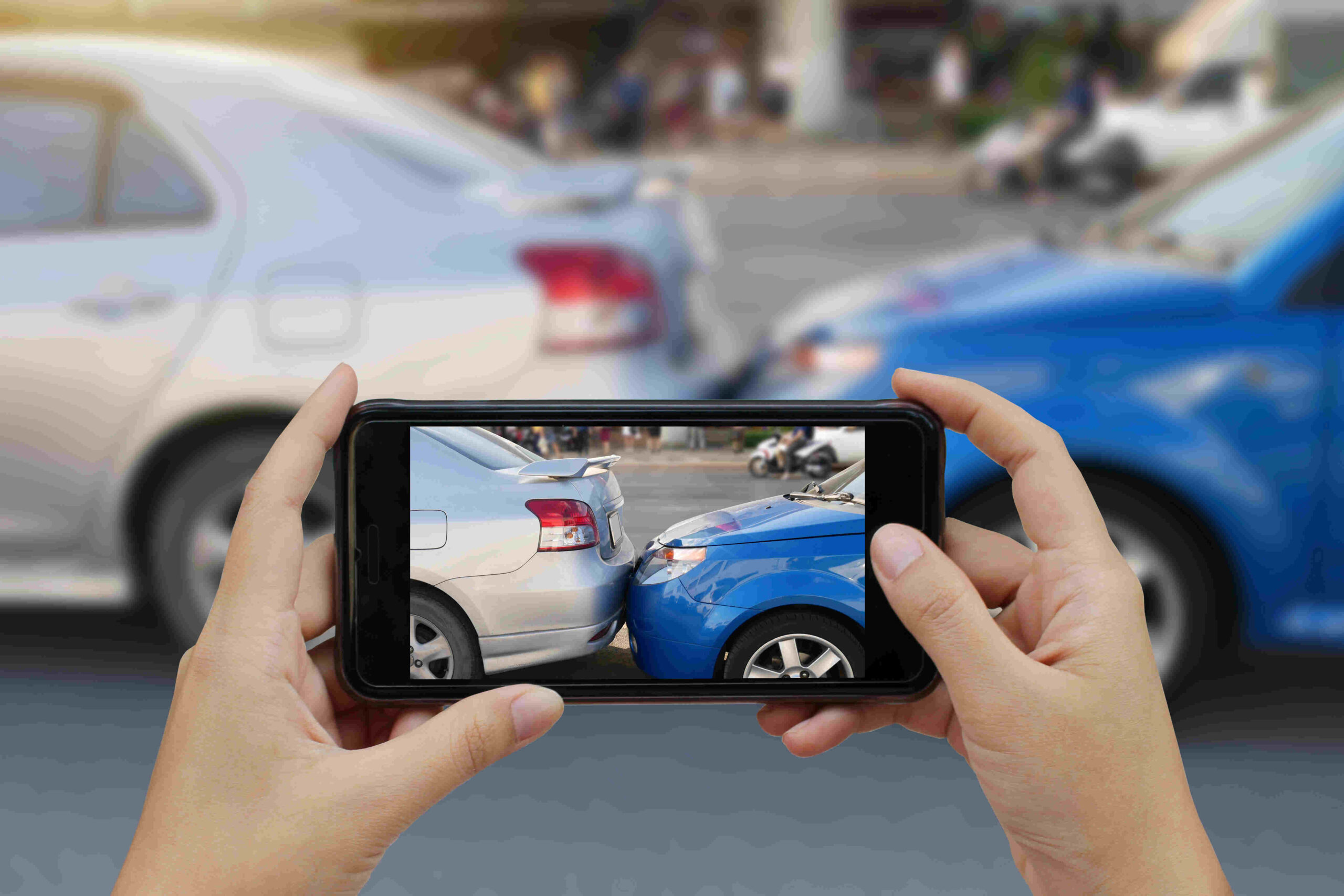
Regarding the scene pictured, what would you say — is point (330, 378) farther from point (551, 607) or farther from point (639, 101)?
point (639, 101)

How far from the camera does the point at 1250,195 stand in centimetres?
299

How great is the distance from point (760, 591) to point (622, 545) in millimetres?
236

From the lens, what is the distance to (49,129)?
10.1 feet

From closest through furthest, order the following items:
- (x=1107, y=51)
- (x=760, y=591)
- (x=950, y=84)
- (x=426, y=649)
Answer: (x=426, y=649) → (x=760, y=591) → (x=1107, y=51) → (x=950, y=84)

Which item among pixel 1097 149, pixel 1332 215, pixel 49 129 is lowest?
pixel 1332 215

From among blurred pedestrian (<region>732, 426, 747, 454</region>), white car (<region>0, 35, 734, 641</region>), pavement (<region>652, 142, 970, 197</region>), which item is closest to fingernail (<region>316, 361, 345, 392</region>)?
blurred pedestrian (<region>732, 426, 747, 454</region>)

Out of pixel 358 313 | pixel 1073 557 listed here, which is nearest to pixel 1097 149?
pixel 358 313

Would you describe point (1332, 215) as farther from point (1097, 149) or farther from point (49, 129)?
point (1097, 149)

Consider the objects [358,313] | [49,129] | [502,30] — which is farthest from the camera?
[502,30]

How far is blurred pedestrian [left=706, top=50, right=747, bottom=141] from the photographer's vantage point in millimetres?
22375

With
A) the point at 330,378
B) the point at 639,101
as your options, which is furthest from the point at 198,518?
the point at 639,101

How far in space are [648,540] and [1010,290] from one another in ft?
5.90

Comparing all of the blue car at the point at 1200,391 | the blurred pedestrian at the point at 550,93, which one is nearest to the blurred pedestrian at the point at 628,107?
the blurred pedestrian at the point at 550,93

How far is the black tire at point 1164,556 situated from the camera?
2.75m
